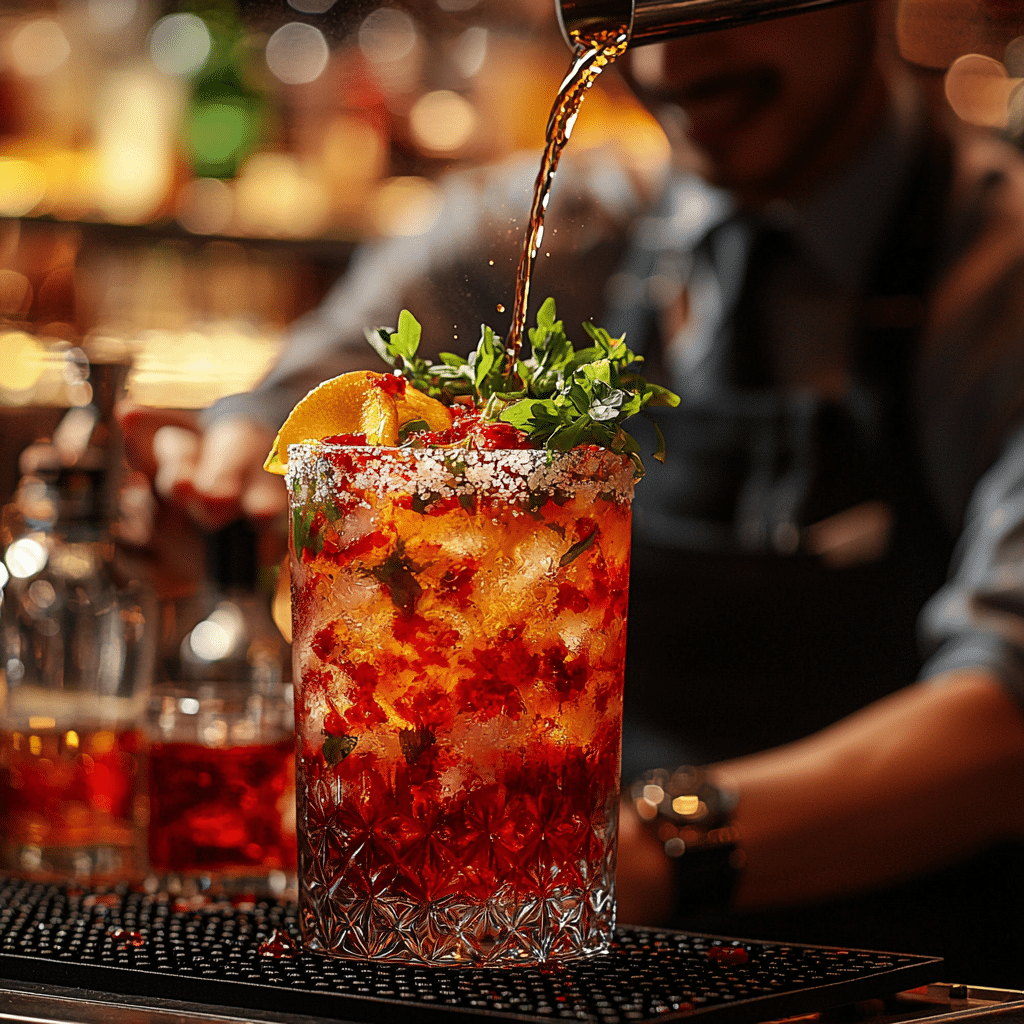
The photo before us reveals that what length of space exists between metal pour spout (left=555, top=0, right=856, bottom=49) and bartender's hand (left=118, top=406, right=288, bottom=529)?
498 millimetres

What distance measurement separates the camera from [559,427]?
662 mm

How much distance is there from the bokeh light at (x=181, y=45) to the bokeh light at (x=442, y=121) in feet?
1.56

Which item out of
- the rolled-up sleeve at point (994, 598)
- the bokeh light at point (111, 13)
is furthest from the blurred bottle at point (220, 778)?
the bokeh light at point (111, 13)

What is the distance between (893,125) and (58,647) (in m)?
1.31

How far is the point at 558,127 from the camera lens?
30.0 inches

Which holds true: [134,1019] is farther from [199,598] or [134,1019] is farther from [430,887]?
[199,598]

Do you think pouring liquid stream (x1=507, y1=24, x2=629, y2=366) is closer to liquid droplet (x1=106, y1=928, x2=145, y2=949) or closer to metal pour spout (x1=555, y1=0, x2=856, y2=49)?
metal pour spout (x1=555, y1=0, x2=856, y2=49)

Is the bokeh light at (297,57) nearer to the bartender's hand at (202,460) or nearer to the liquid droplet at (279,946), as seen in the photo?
the bartender's hand at (202,460)

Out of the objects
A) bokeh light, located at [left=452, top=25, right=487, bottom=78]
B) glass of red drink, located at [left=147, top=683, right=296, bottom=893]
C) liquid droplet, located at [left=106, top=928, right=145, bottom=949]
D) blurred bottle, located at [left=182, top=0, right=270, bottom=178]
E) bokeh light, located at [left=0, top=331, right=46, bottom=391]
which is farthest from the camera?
bokeh light, located at [left=0, top=331, right=46, bottom=391]

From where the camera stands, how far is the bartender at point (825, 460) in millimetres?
1508

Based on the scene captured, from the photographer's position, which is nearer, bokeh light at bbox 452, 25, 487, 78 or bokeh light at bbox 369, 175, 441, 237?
bokeh light at bbox 452, 25, 487, 78

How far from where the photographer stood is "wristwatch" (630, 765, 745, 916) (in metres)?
1.23

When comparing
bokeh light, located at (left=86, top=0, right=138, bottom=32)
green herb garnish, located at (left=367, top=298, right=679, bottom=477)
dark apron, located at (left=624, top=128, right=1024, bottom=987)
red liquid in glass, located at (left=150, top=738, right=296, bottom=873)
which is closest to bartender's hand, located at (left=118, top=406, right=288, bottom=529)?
red liquid in glass, located at (left=150, top=738, right=296, bottom=873)

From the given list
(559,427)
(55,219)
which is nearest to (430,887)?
(559,427)
